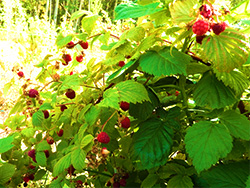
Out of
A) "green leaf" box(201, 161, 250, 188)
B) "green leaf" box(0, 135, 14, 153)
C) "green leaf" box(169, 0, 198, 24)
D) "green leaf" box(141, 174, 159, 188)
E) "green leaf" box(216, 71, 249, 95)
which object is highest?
"green leaf" box(169, 0, 198, 24)

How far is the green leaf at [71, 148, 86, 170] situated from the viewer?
82cm

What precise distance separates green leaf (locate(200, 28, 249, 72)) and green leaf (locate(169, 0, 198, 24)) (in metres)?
0.07

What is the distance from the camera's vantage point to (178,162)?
928mm

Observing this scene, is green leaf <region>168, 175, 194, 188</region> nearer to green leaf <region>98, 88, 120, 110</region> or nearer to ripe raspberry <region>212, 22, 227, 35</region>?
green leaf <region>98, 88, 120, 110</region>

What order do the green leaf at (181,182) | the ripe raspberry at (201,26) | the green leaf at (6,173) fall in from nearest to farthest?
the ripe raspberry at (201,26) < the green leaf at (181,182) < the green leaf at (6,173)

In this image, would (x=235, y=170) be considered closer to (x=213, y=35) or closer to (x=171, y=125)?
(x=171, y=125)

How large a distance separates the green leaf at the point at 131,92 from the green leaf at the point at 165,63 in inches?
2.5

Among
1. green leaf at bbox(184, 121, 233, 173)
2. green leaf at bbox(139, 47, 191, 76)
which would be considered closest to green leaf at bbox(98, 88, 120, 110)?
green leaf at bbox(139, 47, 191, 76)

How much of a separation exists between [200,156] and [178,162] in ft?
0.92

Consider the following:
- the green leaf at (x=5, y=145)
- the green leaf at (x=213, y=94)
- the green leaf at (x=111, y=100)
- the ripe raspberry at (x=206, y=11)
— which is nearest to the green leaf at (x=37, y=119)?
the green leaf at (x=5, y=145)

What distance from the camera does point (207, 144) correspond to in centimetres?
67

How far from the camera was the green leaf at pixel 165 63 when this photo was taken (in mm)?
703

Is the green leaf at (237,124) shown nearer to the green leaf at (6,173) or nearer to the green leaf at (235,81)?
the green leaf at (235,81)

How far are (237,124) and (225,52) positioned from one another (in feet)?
0.69
